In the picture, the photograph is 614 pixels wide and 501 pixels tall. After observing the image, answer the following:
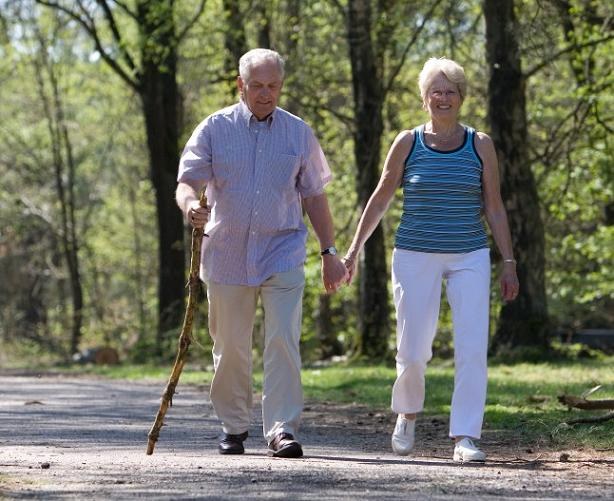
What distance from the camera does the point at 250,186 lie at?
8289 millimetres

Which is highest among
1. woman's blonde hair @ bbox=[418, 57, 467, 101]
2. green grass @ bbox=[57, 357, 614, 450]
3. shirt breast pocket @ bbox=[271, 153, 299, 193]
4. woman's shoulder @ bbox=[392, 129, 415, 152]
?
woman's blonde hair @ bbox=[418, 57, 467, 101]

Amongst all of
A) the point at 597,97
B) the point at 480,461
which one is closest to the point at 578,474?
the point at 480,461

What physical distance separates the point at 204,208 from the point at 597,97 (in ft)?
39.2

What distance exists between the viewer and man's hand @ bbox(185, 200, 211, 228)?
7855 millimetres

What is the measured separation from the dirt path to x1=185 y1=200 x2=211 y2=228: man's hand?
4.16ft

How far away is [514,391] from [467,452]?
546 cm

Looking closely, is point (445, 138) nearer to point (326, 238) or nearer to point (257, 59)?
point (326, 238)

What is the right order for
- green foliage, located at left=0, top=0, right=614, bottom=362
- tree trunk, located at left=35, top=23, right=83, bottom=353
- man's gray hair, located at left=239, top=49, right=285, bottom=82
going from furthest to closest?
tree trunk, located at left=35, top=23, right=83, bottom=353 < green foliage, located at left=0, top=0, right=614, bottom=362 < man's gray hair, located at left=239, top=49, right=285, bottom=82

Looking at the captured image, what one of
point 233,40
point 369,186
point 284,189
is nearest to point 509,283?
point 284,189

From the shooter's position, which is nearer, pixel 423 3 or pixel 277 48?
pixel 423 3

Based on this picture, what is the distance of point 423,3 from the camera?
19703 mm

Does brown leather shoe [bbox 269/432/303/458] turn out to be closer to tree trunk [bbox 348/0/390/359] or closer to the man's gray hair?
the man's gray hair

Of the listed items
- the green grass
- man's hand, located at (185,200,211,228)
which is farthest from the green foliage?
Result: man's hand, located at (185,200,211,228)

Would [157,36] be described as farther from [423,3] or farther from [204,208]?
[204,208]
